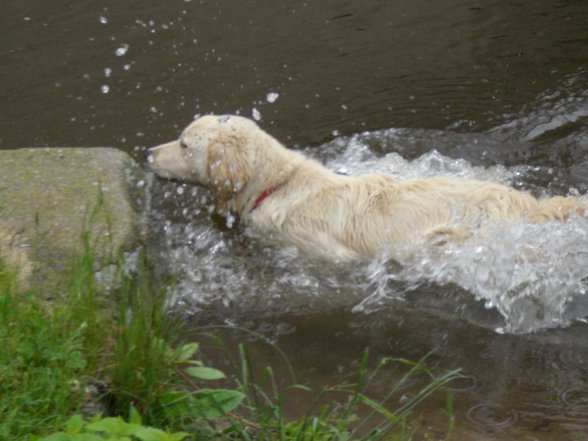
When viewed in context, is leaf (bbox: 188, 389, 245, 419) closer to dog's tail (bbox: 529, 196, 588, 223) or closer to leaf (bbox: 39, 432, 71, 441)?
leaf (bbox: 39, 432, 71, 441)

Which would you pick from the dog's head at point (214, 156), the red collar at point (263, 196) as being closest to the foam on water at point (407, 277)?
the red collar at point (263, 196)

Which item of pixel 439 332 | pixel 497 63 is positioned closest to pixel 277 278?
pixel 439 332

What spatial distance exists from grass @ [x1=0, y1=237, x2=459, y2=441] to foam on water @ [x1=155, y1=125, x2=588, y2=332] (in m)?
1.62

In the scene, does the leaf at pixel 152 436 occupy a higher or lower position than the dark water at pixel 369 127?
higher

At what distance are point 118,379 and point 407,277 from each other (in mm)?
2682

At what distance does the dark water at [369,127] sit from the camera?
4.80 meters

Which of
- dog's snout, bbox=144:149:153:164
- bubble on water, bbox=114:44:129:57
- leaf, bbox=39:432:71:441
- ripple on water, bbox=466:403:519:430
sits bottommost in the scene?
ripple on water, bbox=466:403:519:430

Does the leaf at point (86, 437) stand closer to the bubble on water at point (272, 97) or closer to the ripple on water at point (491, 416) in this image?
the ripple on water at point (491, 416)

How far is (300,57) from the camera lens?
916 centimetres

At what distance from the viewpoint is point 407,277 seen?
5.48m

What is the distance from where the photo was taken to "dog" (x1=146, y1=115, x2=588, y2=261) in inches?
208

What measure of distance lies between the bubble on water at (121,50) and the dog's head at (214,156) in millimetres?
3855

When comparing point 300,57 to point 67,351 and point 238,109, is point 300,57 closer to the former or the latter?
point 238,109

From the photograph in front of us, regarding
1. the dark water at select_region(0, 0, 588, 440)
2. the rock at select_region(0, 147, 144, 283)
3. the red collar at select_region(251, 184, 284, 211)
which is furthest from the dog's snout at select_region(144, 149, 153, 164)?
the red collar at select_region(251, 184, 284, 211)
